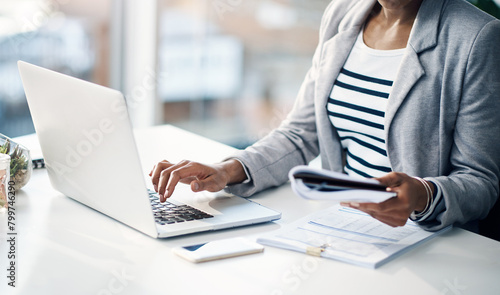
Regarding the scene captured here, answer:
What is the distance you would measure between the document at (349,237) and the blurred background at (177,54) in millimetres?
2239

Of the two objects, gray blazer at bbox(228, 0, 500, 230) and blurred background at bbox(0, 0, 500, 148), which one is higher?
gray blazer at bbox(228, 0, 500, 230)

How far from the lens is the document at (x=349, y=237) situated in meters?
1.06

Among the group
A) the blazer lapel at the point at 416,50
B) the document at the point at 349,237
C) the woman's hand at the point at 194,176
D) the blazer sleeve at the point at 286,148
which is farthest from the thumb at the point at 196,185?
the blazer lapel at the point at 416,50

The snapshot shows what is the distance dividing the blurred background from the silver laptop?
1.89 meters

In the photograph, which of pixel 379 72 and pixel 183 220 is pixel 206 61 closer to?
pixel 379 72

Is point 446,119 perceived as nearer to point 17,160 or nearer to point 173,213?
point 173,213

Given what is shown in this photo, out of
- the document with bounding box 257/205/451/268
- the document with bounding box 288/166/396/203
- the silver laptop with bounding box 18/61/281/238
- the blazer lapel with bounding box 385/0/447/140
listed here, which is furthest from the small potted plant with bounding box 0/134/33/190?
the blazer lapel with bounding box 385/0/447/140

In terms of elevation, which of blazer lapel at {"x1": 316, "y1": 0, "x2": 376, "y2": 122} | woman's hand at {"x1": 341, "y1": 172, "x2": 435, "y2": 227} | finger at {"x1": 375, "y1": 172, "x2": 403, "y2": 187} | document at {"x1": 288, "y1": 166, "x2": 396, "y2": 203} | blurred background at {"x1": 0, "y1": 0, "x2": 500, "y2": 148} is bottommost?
blurred background at {"x1": 0, "y1": 0, "x2": 500, "y2": 148}

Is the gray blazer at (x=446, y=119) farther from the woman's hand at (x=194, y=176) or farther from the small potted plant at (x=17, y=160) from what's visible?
the small potted plant at (x=17, y=160)

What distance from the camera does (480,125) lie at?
4.08 feet

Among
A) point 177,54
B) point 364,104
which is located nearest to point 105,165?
point 364,104

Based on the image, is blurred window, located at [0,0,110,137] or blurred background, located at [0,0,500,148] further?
blurred background, located at [0,0,500,148]

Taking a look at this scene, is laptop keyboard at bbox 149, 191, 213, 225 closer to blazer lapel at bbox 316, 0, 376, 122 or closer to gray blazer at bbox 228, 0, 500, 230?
gray blazer at bbox 228, 0, 500, 230

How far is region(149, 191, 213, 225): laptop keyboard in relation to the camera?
116 cm
